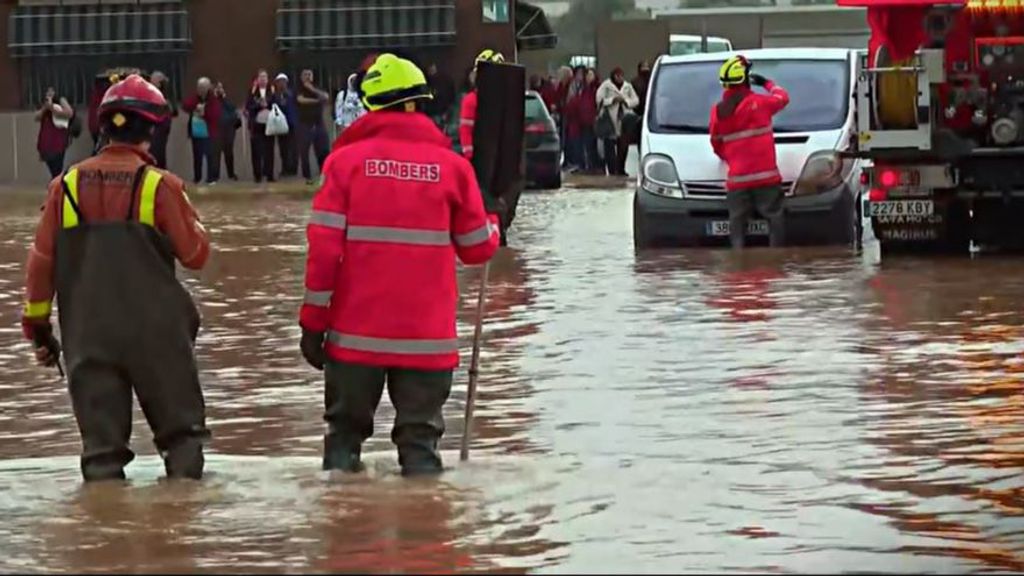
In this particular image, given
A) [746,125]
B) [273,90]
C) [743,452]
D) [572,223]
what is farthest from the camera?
[273,90]

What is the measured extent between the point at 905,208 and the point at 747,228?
1.51 meters

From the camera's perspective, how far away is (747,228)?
2062 cm

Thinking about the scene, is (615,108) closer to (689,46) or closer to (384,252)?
(689,46)

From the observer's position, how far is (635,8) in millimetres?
60438

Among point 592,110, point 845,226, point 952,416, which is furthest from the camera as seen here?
point 592,110

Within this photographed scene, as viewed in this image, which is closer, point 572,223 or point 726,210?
point 726,210

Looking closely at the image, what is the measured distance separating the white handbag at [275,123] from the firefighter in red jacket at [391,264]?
27985mm

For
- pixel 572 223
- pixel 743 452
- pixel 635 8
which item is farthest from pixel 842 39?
pixel 743 452

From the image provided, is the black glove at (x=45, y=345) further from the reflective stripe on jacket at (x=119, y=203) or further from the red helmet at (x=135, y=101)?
the red helmet at (x=135, y=101)

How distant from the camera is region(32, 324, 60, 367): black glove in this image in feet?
30.7

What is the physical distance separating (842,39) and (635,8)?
35.0 ft

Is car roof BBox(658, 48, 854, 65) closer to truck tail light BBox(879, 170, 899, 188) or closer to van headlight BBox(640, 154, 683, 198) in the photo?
van headlight BBox(640, 154, 683, 198)

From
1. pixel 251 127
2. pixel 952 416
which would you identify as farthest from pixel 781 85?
pixel 251 127

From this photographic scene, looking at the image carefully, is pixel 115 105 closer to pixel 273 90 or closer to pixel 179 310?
pixel 179 310
